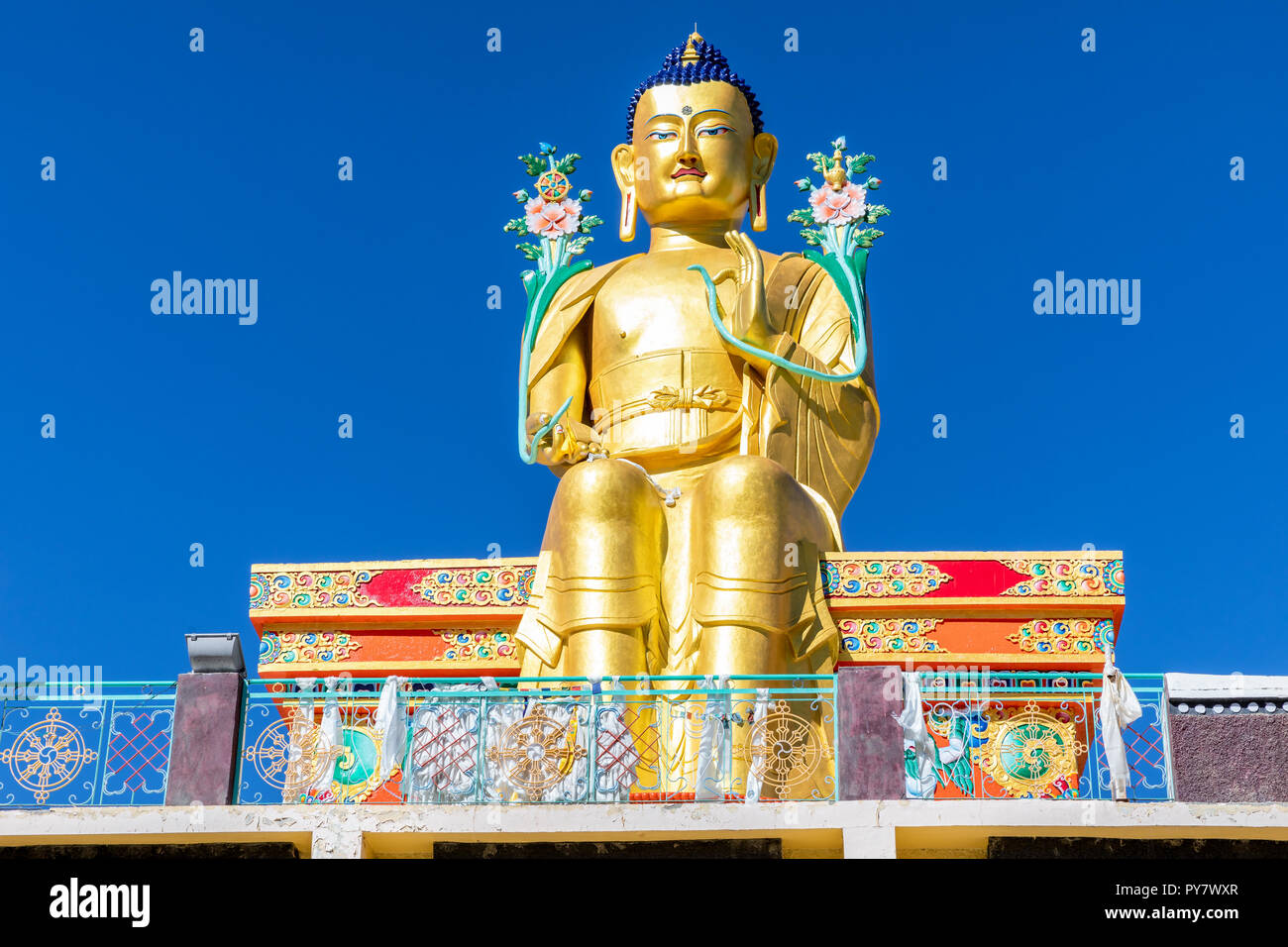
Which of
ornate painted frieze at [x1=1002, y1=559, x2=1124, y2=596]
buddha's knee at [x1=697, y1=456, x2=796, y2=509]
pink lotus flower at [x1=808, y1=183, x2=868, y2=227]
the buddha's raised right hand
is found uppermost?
pink lotus flower at [x1=808, y1=183, x2=868, y2=227]

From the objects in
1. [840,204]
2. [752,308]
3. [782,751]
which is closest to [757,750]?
[782,751]

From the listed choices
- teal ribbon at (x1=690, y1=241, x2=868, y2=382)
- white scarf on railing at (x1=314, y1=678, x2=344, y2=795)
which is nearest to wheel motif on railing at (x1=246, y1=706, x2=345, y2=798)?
white scarf on railing at (x1=314, y1=678, x2=344, y2=795)

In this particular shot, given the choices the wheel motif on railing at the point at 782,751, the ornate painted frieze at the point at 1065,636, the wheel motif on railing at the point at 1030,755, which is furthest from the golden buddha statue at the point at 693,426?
the wheel motif on railing at the point at 1030,755

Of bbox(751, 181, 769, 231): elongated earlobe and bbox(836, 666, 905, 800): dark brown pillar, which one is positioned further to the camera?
bbox(751, 181, 769, 231): elongated earlobe

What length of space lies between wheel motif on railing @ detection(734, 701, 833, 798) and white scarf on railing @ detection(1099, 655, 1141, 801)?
1359mm

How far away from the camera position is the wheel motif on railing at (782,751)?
9.51m

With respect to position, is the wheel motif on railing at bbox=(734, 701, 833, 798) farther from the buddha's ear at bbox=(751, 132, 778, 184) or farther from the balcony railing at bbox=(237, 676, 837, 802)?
the buddha's ear at bbox=(751, 132, 778, 184)

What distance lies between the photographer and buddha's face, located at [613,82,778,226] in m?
14.0

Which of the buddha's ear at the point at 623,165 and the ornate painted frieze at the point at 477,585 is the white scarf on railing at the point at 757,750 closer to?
the ornate painted frieze at the point at 477,585

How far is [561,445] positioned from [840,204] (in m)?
2.45

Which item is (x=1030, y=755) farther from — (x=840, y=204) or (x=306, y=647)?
(x=306, y=647)

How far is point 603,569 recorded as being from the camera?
1151 centimetres

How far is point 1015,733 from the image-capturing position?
10.5 m
